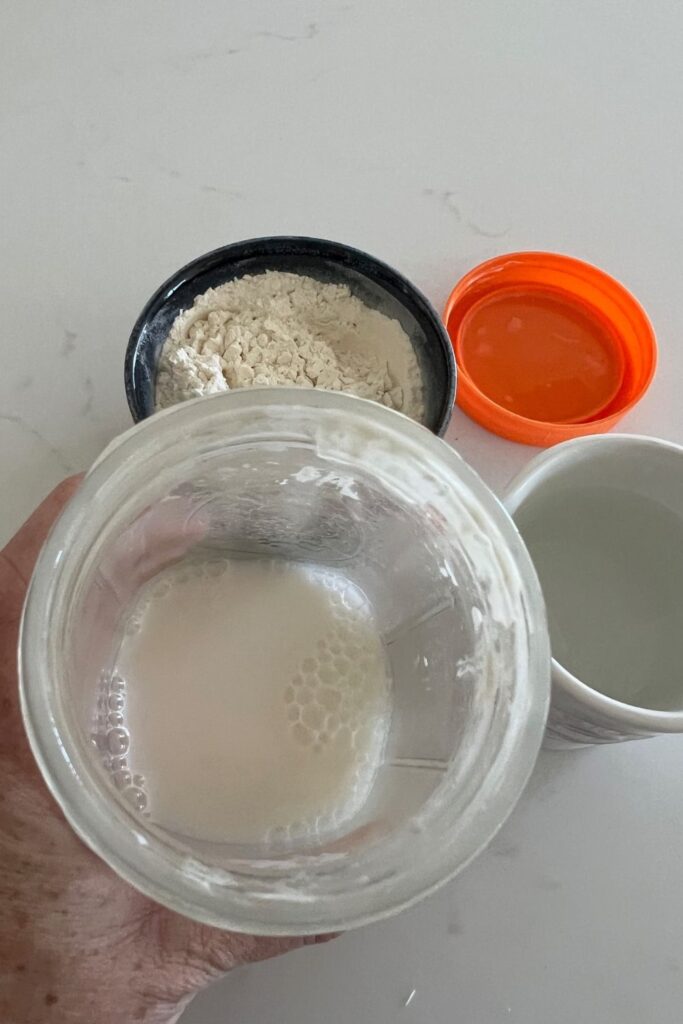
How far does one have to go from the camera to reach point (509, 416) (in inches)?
19.4

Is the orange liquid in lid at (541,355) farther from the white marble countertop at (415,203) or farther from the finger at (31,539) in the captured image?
the finger at (31,539)

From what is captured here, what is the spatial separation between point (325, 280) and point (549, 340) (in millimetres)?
145

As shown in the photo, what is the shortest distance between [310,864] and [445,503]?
4.9 inches

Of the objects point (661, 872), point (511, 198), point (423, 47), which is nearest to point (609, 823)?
point (661, 872)

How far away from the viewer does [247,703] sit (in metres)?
0.34

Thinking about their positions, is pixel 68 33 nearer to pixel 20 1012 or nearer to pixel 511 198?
pixel 511 198

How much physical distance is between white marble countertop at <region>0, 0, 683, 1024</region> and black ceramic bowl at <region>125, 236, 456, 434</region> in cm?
6

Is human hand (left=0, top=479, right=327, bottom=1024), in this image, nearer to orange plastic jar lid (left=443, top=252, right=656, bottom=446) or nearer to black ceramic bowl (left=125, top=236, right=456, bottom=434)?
black ceramic bowl (left=125, top=236, right=456, bottom=434)

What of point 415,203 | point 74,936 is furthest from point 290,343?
→ point 74,936

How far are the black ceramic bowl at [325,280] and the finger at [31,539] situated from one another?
7 cm

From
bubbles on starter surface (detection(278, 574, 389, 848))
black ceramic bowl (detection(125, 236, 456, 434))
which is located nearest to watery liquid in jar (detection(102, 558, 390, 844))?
bubbles on starter surface (detection(278, 574, 389, 848))

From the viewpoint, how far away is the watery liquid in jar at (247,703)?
328mm

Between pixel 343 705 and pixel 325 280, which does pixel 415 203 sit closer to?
pixel 325 280

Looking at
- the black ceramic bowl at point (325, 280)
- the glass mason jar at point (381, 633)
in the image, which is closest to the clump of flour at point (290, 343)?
the black ceramic bowl at point (325, 280)
